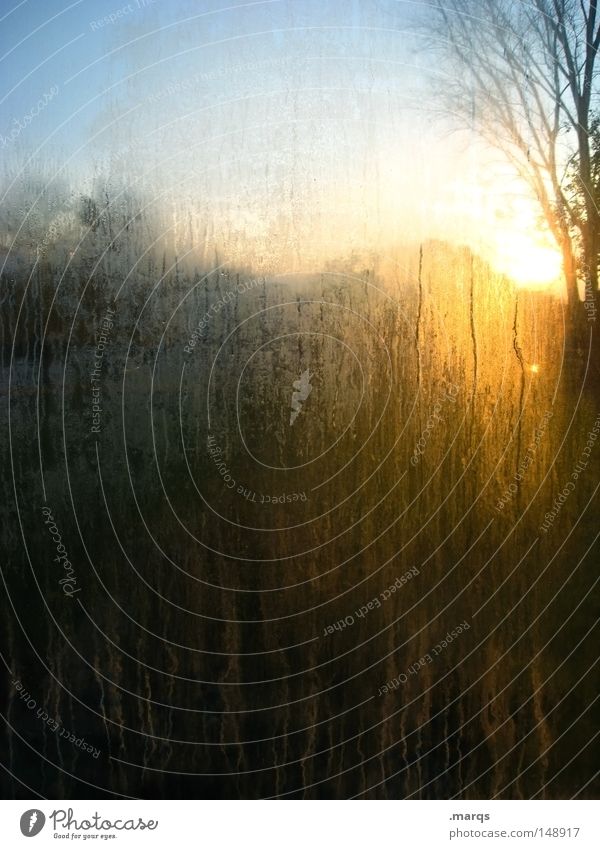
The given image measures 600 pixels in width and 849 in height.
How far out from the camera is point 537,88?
1506 millimetres

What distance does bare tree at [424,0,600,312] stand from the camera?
4.91 feet

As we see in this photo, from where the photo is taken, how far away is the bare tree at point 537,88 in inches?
58.9

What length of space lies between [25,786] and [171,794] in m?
0.29

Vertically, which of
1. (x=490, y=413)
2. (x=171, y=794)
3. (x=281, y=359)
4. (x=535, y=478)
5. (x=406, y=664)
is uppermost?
(x=281, y=359)

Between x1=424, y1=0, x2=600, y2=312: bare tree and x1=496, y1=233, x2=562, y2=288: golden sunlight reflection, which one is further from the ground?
x1=424, y1=0, x2=600, y2=312: bare tree

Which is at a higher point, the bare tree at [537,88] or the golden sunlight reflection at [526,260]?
the bare tree at [537,88]

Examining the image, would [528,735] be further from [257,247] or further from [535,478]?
[257,247]

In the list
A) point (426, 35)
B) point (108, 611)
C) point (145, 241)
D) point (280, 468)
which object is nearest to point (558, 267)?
point (426, 35)

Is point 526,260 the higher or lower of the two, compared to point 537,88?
lower

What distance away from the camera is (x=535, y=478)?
1536 millimetres

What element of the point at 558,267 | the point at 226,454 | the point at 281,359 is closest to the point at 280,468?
the point at 226,454

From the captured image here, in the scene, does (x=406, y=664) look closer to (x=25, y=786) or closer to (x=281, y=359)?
(x=281, y=359)

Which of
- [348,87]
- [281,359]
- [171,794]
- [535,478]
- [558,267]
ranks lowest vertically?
[171,794]

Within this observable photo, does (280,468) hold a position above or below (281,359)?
below
